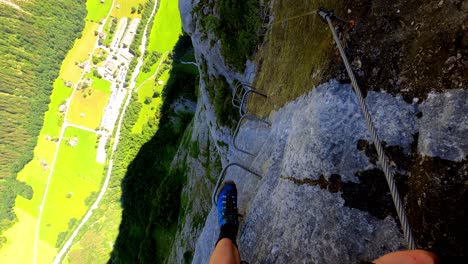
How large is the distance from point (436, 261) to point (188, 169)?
85.0ft

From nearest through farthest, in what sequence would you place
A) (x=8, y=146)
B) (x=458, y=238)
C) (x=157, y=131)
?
(x=458, y=238) → (x=157, y=131) → (x=8, y=146)

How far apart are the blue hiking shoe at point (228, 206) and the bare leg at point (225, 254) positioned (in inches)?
40.5

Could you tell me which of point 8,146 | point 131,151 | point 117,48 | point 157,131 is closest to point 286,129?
point 157,131

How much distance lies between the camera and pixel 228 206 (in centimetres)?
900

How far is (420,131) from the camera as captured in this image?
4.99 meters

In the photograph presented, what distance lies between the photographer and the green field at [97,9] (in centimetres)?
8169

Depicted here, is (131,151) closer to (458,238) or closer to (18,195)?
(18,195)

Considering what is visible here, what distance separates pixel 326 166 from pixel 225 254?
2.73 m

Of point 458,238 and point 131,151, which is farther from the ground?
point 458,238

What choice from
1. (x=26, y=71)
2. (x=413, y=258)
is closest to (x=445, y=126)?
(x=413, y=258)

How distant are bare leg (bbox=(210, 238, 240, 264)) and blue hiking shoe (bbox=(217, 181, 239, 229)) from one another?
103 cm

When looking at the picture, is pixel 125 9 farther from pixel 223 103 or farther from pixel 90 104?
pixel 223 103

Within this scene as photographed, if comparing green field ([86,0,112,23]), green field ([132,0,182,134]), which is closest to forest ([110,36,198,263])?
green field ([132,0,182,134])

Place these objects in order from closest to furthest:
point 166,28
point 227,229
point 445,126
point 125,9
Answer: point 445,126
point 227,229
point 166,28
point 125,9
